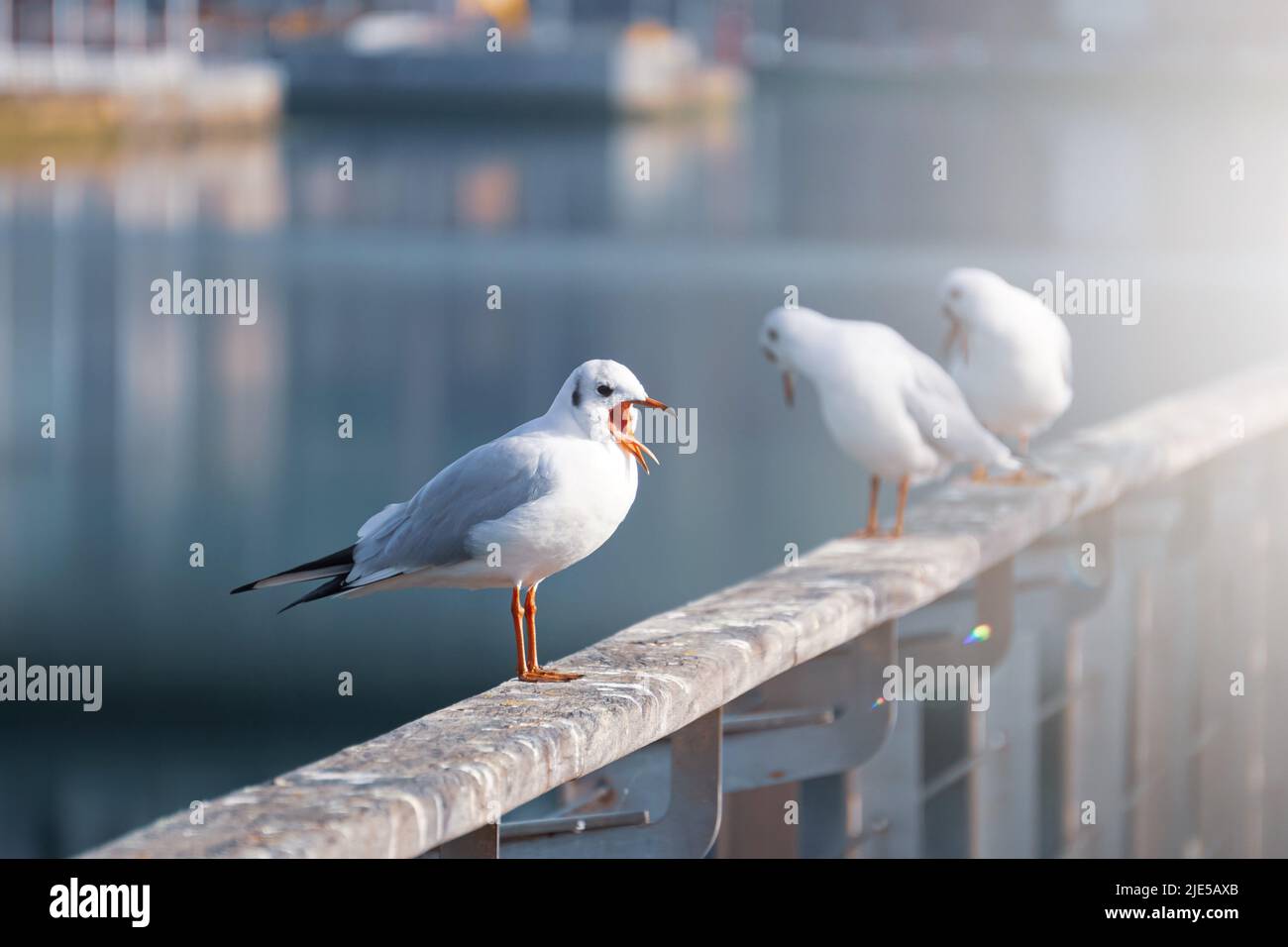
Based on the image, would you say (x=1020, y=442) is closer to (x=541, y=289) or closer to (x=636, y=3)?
(x=541, y=289)

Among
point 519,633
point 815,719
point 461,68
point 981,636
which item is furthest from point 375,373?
point 461,68

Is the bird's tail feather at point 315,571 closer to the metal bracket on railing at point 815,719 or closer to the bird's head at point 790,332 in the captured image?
the metal bracket on railing at point 815,719

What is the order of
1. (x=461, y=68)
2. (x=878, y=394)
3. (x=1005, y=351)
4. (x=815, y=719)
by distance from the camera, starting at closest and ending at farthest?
(x=815, y=719) < (x=878, y=394) < (x=1005, y=351) < (x=461, y=68)

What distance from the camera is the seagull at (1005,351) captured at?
11.5 ft

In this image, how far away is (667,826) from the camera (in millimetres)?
2346

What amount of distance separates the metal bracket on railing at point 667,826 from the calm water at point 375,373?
5096 mm

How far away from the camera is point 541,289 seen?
24.1 m

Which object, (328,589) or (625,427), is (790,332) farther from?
(328,589)

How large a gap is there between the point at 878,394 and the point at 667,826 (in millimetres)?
1128

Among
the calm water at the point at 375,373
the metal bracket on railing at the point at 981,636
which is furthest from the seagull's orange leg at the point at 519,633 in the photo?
the calm water at the point at 375,373

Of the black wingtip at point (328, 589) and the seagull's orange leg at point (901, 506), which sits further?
the seagull's orange leg at point (901, 506)

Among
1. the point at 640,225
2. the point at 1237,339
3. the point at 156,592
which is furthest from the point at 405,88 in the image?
the point at 156,592

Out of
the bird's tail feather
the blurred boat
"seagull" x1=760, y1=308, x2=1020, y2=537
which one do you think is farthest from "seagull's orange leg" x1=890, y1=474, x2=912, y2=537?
the blurred boat

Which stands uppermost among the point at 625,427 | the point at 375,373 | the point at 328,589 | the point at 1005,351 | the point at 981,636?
the point at 375,373
